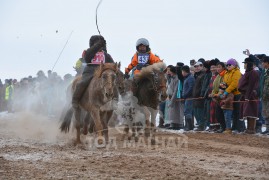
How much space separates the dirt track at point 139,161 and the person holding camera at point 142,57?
2.60 meters

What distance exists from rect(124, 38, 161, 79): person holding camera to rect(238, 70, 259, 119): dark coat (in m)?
2.79

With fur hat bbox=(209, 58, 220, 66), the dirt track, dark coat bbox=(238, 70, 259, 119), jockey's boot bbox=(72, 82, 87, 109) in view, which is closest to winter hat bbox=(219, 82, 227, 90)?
dark coat bbox=(238, 70, 259, 119)

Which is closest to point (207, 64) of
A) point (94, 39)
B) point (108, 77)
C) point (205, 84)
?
point (205, 84)

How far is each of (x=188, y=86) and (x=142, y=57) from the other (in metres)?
4.22

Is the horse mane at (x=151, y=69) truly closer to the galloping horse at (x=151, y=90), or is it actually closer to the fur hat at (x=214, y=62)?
the galloping horse at (x=151, y=90)

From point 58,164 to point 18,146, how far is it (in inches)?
127

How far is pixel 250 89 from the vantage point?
14.6m

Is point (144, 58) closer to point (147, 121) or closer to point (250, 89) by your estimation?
point (147, 121)

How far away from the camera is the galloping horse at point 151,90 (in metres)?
12.9

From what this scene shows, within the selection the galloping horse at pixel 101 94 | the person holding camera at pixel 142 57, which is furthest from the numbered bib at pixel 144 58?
the galloping horse at pixel 101 94

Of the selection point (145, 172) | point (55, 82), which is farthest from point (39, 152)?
point (55, 82)

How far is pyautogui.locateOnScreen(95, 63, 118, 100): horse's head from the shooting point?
11.0 metres

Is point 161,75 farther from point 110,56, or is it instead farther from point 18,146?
point 18,146

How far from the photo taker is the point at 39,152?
991 centimetres
